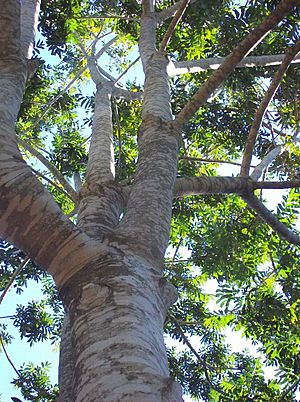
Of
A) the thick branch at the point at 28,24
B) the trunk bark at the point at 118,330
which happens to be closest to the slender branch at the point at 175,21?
the thick branch at the point at 28,24

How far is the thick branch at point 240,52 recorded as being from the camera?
10.1ft

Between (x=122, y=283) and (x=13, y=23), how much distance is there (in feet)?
5.24

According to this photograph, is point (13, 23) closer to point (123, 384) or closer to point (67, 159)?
point (123, 384)

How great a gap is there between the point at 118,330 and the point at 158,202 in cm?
96

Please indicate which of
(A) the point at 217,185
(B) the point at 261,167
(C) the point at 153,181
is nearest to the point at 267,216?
(A) the point at 217,185

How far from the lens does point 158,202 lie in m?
2.33

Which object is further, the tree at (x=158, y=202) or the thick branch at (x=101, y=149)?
the thick branch at (x=101, y=149)

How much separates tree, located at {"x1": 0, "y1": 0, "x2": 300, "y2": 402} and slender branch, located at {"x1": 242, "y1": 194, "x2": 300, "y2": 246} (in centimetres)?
1

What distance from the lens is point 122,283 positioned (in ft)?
5.32

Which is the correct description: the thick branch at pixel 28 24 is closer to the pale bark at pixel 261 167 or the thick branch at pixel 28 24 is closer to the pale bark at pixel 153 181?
the pale bark at pixel 153 181

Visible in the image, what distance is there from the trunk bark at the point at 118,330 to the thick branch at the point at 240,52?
150 cm

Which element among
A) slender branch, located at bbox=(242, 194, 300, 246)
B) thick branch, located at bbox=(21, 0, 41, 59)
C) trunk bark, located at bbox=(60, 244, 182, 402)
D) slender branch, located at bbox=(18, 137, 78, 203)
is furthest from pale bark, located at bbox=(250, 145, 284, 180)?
trunk bark, located at bbox=(60, 244, 182, 402)

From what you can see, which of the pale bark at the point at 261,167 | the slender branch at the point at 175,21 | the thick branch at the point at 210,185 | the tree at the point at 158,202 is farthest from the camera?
the pale bark at the point at 261,167

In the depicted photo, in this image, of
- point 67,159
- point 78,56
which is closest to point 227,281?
point 67,159
